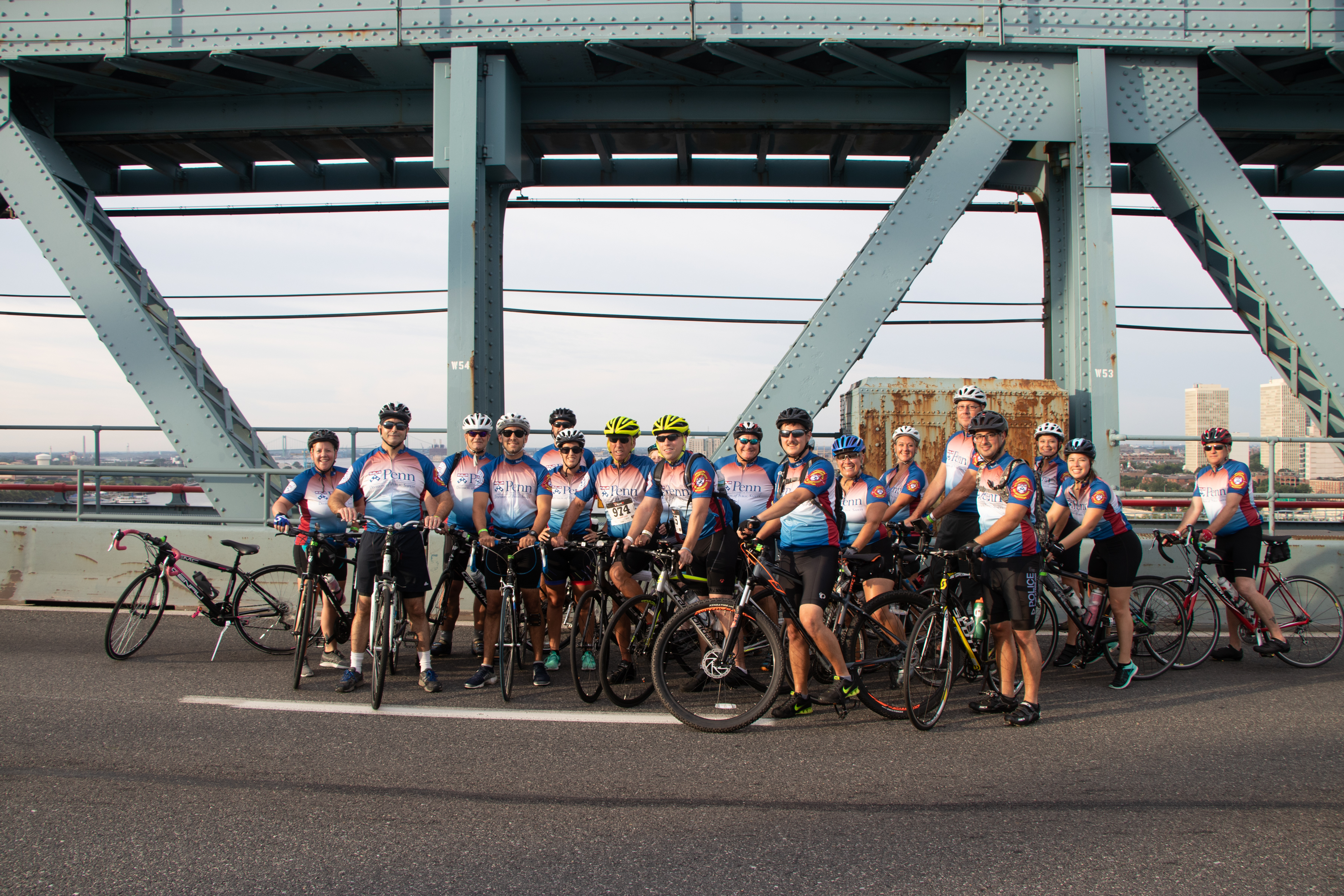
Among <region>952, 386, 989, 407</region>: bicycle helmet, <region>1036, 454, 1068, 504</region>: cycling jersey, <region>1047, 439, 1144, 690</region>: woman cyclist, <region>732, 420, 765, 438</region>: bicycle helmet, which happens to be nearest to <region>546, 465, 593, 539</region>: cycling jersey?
<region>732, 420, 765, 438</region>: bicycle helmet

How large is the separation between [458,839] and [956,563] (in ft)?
11.7

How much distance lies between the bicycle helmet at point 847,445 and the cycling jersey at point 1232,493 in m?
3.33

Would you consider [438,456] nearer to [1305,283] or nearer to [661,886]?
[661,886]

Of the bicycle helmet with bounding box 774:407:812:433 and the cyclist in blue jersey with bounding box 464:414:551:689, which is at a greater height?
the bicycle helmet with bounding box 774:407:812:433

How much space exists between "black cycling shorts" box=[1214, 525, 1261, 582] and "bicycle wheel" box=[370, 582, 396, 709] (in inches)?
272

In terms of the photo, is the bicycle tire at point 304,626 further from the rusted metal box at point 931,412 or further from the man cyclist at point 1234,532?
the man cyclist at point 1234,532

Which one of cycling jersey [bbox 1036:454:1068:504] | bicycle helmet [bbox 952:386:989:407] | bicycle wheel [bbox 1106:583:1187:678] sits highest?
bicycle helmet [bbox 952:386:989:407]

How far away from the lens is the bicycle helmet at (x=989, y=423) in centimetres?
554

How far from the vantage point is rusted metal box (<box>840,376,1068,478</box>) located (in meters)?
9.35

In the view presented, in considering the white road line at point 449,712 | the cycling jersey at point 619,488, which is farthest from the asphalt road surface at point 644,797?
the cycling jersey at point 619,488

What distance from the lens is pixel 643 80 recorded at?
34.3ft

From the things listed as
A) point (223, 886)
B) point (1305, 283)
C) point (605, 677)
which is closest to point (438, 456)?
point (605, 677)

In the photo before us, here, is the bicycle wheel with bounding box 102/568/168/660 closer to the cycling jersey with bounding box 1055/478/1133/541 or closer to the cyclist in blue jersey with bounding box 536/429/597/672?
the cyclist in blue jersey with bounding box 536/429/597/672

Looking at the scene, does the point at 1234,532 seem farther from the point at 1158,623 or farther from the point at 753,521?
the point at 753,521
